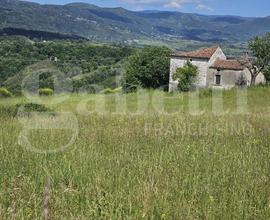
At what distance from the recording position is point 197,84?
197ft

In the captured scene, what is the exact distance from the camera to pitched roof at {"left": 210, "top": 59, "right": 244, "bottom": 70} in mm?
56781

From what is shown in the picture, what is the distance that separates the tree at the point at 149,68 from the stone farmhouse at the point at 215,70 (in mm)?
6602

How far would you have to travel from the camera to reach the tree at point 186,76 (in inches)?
2329

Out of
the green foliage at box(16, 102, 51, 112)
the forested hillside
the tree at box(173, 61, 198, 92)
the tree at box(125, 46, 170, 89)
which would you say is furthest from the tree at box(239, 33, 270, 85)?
the green foliage at box(16, 102, 51, 112)

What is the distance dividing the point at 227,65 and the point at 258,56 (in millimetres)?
4325

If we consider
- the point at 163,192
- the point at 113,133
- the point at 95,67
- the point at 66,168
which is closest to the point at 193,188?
the point at 163,192

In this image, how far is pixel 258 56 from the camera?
58.3 metres

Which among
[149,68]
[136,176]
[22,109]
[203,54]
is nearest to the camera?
[136,176]

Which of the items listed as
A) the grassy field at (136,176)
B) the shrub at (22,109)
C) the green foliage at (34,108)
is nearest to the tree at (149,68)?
the green foliage at (34,108)

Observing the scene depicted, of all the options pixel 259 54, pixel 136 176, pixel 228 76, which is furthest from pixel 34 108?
pixel 259 54

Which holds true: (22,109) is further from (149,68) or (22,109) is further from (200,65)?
(149,68)

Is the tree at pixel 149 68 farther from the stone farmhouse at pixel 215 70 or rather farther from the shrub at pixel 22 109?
the shrub at pixel 22 109

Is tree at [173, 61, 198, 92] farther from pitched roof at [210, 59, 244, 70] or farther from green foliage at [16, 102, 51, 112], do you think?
green foliage at [16, 102, 51, 112]

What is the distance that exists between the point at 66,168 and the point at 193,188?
1654 mm
